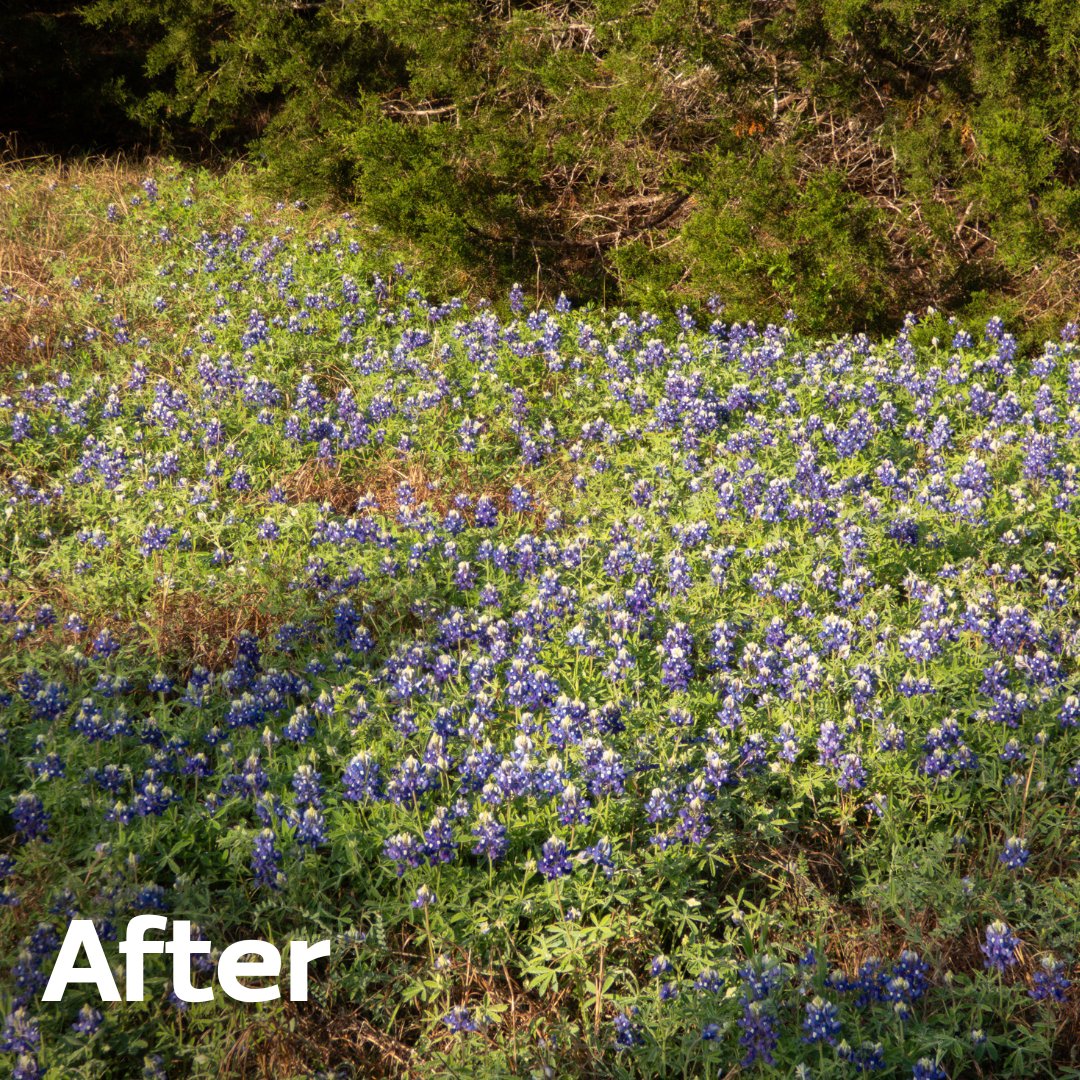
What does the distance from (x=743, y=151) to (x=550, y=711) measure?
523cm

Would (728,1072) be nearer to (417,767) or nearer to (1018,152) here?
(417,767)

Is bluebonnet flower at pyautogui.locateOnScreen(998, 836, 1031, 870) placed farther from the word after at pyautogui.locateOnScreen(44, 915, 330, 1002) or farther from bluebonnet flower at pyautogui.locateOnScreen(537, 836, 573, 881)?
the word after at pyautogui.locateOnScreen(44, 915, 330, 1002)

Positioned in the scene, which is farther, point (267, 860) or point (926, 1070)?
point (267, 860)

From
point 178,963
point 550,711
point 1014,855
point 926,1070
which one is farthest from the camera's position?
point 550,711

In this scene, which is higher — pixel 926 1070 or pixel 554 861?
pixel 554 861

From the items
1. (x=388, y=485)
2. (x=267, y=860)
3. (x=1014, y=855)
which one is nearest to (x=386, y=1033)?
(x=267, y=860)

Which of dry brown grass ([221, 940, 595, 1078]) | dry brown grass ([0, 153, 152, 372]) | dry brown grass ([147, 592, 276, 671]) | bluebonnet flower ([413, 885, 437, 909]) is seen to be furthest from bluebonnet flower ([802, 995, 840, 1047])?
dry brown grass ([0, 153, 152, 372])

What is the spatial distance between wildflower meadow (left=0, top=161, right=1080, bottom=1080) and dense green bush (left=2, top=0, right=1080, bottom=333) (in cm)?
91

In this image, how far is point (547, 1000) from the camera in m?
3.01

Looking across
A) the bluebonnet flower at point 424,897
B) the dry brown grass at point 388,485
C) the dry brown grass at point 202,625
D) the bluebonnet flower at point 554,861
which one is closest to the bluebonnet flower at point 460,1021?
the bluebonnet flower at point 424,897

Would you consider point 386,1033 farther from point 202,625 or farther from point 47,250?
point 47,250

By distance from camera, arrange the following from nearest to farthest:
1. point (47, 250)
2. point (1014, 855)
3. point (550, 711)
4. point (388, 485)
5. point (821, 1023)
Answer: point (821, 1023) → point (1014, 855) → point (550, 711) → point (388, 485) → point (47, 250)

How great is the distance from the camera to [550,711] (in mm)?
3711

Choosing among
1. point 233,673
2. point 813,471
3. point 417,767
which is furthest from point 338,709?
point 813,471
